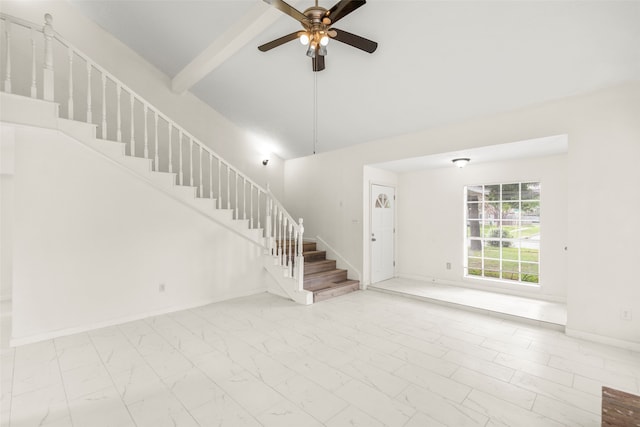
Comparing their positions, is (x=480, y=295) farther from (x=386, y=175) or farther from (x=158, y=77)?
(x=158, y=77)

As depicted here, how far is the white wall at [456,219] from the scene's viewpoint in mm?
4602

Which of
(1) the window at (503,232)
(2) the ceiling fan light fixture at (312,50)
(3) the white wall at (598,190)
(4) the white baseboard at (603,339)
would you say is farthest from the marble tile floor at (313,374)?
(2) the ceiling fan light fixture at (312,50)

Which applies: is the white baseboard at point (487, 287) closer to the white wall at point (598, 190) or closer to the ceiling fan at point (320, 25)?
the white wall at point (598, 190)

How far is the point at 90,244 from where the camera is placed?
3711mm

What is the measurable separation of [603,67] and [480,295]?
3.58 meters

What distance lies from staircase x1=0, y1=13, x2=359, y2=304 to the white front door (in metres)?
0.74

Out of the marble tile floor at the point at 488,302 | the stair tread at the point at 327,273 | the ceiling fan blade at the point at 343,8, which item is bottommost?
the marble tile floor at the point at 488,302

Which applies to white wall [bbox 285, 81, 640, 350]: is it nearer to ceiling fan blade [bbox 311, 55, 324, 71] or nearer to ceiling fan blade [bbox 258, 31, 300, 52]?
ceiling fan blade [bbox 311, 55, 324, 71]

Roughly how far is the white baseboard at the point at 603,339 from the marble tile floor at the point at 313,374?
10cm

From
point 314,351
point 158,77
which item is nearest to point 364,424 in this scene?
point 314,351

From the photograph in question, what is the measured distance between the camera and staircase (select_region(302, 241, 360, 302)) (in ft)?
16.4

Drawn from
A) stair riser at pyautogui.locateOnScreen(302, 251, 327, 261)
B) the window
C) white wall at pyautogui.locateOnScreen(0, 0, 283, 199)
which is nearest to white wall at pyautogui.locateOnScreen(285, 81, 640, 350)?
the window

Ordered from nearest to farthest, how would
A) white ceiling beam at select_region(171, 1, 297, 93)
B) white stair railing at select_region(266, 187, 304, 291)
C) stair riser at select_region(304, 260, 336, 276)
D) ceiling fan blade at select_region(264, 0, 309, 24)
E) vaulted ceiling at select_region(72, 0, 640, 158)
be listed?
ceiling fan blade at select_region(264, 0, 309, 24)
vaulted ceiling at select_region(72, 0, 640, 158)
white ceiling beam at select_region(171, 1, 297, 93)
white stair railing at select_region(266, 187, 304, 291)
stair riser at select_region(304, 260, 336, 276)

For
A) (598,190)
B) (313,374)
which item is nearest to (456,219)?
(598,190)
